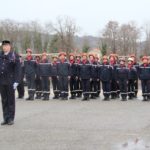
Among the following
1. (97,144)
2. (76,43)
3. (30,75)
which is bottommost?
(97,144)

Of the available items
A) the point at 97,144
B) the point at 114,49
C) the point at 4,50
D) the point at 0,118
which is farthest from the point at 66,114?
the point at 114,49

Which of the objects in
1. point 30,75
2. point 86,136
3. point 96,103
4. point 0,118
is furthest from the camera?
point 30,75

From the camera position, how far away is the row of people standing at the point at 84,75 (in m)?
17.3

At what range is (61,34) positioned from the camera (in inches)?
2263

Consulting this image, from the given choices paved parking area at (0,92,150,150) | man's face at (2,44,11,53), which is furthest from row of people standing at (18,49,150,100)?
man's face at (2,44,11,53)

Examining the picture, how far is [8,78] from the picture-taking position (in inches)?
434

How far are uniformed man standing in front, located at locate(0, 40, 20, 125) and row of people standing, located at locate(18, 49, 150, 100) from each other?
20.1 ft

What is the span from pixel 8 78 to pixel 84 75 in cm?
663

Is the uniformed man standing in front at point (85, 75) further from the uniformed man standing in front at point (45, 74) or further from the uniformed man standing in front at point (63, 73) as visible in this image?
the uniformed man standing in front at point (45, 74)

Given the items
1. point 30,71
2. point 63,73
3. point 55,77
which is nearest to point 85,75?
point 63,73

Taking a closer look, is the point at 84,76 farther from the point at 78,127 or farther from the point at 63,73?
the point at 78,127

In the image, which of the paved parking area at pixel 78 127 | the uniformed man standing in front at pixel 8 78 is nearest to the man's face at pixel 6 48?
the uniformed man standing in front at pixel 8 78

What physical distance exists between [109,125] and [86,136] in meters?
1.61

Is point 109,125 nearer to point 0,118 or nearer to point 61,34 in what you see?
point 0,118
